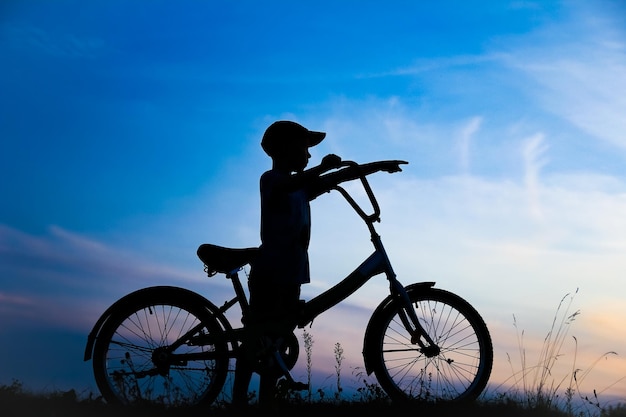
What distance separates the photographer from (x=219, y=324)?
7.52 metres

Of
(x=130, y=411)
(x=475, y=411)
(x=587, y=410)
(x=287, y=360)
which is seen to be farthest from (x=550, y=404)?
(x=130, y=411)

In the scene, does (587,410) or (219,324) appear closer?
(219,324)

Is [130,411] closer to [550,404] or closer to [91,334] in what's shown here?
[91,334]

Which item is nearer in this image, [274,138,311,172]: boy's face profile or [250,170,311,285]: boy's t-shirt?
[250,170,311,285]: boy's t-shirt

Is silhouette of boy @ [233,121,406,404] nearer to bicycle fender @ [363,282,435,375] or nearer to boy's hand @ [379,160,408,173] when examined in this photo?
boy's hand @ [379,160,408,173]

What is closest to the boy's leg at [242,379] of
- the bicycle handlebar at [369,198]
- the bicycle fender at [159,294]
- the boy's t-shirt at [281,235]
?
the bicycle fender at [159,294]

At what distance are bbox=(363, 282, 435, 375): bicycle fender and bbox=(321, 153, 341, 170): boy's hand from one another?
1.55 metres

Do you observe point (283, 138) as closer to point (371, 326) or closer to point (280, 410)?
point (371, 326)

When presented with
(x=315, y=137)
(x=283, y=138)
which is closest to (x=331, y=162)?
(x=283, y=138)

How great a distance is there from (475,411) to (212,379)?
275 cm

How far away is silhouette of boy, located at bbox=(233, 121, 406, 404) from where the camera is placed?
7.30m

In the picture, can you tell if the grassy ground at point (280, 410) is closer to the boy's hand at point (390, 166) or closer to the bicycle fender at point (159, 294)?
the bicycle fender at point (159, 294)

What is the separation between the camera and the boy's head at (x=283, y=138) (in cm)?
759

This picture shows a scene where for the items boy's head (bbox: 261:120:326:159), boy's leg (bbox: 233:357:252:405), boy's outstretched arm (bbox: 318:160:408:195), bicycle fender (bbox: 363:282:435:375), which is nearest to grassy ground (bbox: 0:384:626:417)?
boy's leg (bbox: 233:357:252:405)
